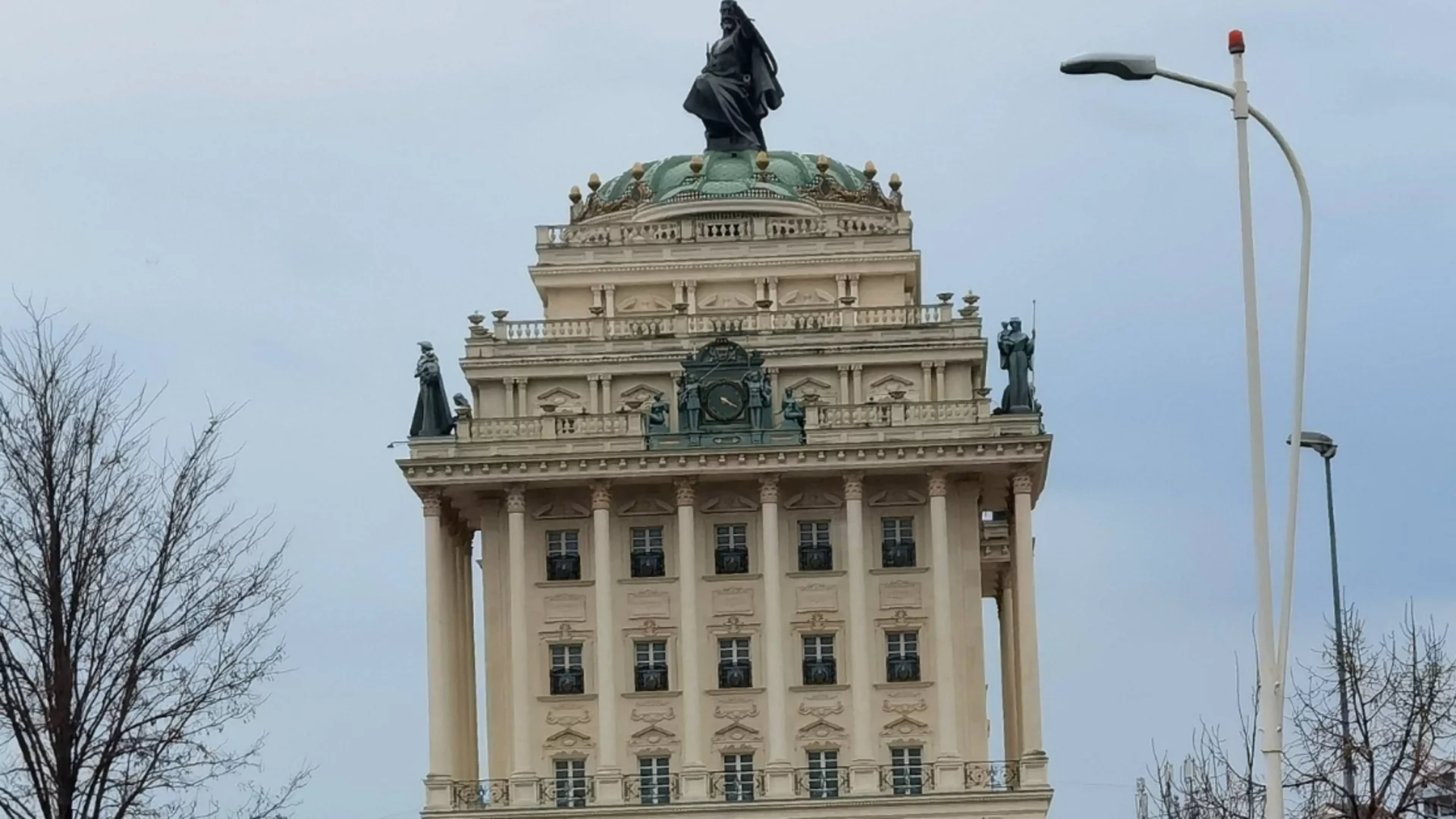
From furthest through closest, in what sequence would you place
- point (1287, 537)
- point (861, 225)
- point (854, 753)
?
point (861, 225) < point (854, 753) < point (1287, 537)

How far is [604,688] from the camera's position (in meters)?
96.4

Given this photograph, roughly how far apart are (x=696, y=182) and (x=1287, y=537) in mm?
67899

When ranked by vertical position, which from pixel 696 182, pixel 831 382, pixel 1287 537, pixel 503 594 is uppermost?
pixel 696 182

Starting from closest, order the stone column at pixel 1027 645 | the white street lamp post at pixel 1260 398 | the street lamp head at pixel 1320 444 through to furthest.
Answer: the white street lamp post at pixel 1260 398 < the street lamp head at pixel 1320 444 < the stone column at pixel 1027 645

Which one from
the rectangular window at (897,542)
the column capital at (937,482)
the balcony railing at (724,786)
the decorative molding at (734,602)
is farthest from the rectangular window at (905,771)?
the column capital at (937,482)

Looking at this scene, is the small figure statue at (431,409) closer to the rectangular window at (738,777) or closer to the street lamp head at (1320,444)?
the rectangular window at (738,777)

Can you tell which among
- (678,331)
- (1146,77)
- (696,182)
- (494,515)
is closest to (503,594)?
(494,515)

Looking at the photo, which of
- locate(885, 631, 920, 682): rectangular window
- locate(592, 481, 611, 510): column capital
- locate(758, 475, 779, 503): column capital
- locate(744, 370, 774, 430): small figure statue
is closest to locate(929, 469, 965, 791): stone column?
locate(885, 631, 920, 682): rectangular window

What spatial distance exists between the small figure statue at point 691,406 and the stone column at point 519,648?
5652 mm

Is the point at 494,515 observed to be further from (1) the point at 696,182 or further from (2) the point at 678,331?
(1) the point at 696,182

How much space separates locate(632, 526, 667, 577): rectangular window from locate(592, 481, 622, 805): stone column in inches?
39.6

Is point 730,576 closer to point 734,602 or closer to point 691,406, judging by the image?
point 734,602

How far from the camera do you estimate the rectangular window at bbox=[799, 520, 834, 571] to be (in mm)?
98500

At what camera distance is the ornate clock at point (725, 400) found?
324 ft
